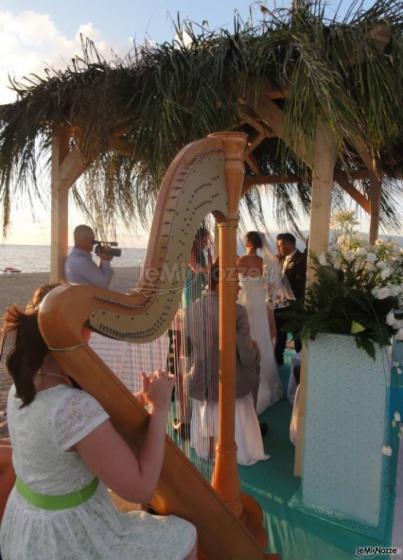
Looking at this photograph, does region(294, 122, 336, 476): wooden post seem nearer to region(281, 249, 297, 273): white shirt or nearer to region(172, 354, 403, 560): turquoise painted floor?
region(172, 354, 403, 560): turquoise painted floor

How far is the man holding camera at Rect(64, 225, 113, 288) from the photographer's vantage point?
152 inches

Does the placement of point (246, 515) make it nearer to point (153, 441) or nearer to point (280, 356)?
point (153, 441)

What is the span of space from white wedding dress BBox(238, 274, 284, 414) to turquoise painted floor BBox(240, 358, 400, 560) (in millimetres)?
838

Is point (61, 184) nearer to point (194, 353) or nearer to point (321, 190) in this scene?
point (194, 353)

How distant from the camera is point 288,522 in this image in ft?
8.28

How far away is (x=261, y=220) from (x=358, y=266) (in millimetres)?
3489

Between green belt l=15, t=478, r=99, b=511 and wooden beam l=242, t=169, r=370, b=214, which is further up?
wooden beam l=242, t=169, r=370, b=214

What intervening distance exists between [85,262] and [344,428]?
250cm

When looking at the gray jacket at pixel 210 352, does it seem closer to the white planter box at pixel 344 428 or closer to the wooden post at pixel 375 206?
the white planter box at pixel 344 428

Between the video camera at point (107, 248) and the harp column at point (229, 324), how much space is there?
2.18 metres

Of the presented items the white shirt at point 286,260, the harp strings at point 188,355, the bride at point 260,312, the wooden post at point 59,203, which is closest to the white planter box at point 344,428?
the harp strings at point 188,355

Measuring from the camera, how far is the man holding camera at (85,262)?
12.7 feet

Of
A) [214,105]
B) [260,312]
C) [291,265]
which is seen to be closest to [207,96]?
[214,105]

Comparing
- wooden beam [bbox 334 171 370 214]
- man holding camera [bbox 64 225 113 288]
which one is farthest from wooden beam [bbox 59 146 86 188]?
wooden beam [bbox 334 171 370 214]
